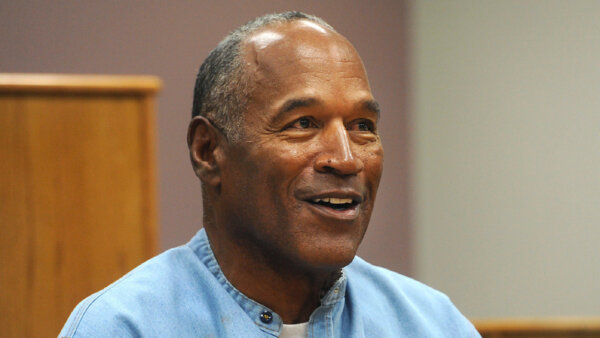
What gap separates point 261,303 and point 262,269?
6 cm

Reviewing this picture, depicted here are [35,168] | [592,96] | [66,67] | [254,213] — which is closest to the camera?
[254,213]

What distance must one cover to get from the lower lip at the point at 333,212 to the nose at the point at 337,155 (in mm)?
64

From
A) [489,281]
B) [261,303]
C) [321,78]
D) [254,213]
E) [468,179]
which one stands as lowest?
[489,281]

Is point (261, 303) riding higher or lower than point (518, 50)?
lower

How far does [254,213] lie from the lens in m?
1.49

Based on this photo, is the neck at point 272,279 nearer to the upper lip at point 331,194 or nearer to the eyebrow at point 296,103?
the upper lip at point 331,194

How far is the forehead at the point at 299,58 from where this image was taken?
1.50 metres

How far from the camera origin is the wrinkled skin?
146 centimetres

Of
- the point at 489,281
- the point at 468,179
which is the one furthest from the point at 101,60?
the point at 489,281

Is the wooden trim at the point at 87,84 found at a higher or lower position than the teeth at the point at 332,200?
higher

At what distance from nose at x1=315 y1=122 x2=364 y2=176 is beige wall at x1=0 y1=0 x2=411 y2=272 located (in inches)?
65.9

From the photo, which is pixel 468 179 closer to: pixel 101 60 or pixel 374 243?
pixel 374 243

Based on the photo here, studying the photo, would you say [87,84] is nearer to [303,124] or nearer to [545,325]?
[303,124]

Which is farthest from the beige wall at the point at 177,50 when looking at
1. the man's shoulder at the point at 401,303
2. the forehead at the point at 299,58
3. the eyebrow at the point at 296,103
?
the eyebrow at the point at 296,103
